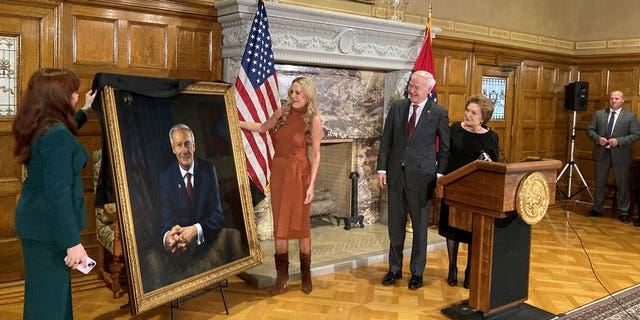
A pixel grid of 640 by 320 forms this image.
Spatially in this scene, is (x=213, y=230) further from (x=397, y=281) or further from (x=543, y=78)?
(x=543, y=78)

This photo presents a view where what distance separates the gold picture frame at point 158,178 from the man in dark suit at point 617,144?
214 inches

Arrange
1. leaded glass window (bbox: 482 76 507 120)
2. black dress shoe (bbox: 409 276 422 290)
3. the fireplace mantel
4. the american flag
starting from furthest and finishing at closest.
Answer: leaded glass window (bbox: 482 76 507 120), the fireplace mantel, the american flag, black dress shoe (bbox: 409 276 422 290)

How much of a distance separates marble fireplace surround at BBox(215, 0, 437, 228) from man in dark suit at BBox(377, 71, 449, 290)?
1245 mm

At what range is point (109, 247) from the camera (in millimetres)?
3793

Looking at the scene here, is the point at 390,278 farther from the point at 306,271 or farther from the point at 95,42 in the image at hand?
the point at 95,42

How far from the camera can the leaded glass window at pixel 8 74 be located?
3.94 metres

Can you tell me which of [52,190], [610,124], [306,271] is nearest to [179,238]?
[52,190]

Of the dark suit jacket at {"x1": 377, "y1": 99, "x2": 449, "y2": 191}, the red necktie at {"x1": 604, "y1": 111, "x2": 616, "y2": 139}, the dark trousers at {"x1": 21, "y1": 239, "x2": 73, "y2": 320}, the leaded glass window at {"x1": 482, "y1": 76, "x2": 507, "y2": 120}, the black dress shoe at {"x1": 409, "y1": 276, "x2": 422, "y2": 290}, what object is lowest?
the black dress shoe at {"x1": 409, "y1": 276, "x2": 422, "y2": 290}

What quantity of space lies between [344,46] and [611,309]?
3.14 meters

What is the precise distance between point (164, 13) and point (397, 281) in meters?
2.92

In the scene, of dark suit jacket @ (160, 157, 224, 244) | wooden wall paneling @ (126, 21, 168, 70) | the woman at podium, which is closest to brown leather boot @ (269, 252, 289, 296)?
dark suit jacket @ (160, 157, 224, 244)

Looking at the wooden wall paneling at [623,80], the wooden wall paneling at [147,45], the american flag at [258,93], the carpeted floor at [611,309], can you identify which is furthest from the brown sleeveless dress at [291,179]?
the wooden wall paneling at [623,80]

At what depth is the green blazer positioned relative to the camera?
93.9 inches

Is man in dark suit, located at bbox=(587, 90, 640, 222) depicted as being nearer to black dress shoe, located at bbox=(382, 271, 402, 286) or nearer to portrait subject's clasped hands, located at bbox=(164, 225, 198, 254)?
black dress shoe, located at bbox=(382, 271, 402, 286)
